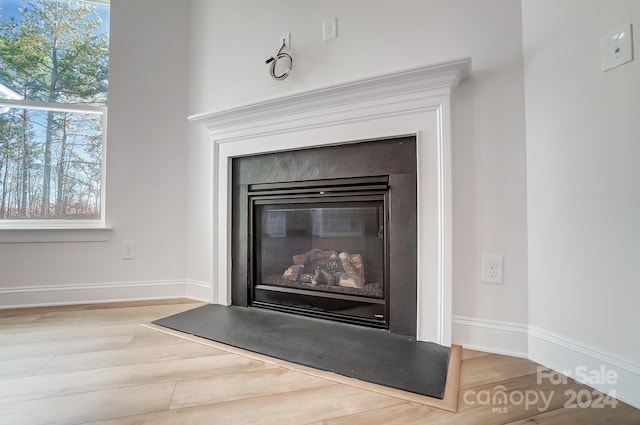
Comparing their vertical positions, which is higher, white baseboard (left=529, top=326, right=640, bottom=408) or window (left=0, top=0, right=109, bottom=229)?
window (left=0, top=0, right=109, bottom=229)

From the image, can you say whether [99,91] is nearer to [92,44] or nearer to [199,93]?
[92,44]

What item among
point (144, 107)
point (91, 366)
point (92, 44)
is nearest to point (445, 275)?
point (91, 366)

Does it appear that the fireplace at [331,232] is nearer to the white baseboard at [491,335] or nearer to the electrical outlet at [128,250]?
the white baseboard at [491,335]

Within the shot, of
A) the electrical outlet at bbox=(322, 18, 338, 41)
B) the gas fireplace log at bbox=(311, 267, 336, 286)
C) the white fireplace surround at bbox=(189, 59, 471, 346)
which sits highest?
the electrical outlet at bbox=(322, 18, 338, 41)

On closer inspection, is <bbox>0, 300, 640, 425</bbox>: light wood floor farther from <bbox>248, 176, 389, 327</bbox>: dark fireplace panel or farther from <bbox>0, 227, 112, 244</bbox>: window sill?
<bbox>0, 227, 112, 244</bbox>: window sill

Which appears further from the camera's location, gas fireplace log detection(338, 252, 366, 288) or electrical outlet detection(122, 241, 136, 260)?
electrical outlet detection(122, 241, 136, 260)

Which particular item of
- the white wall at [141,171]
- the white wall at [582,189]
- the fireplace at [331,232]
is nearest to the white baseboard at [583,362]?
the white wall at [582,189]

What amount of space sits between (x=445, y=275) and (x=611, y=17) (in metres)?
1.09

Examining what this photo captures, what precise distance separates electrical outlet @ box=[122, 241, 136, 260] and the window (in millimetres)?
230

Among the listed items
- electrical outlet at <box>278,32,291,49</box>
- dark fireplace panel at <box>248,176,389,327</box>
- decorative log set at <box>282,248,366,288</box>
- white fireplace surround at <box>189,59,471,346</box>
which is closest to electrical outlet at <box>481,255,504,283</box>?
white fireplace surround at <box>189,59,471,346</box>

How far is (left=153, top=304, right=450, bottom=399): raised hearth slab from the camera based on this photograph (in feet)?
3.29

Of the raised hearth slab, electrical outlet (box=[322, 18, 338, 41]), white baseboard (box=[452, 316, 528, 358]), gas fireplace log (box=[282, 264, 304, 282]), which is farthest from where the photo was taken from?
gas fireplace log (box=[282, 264, 304, 282])

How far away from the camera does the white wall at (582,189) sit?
34.7 inches

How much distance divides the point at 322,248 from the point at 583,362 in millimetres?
1190
